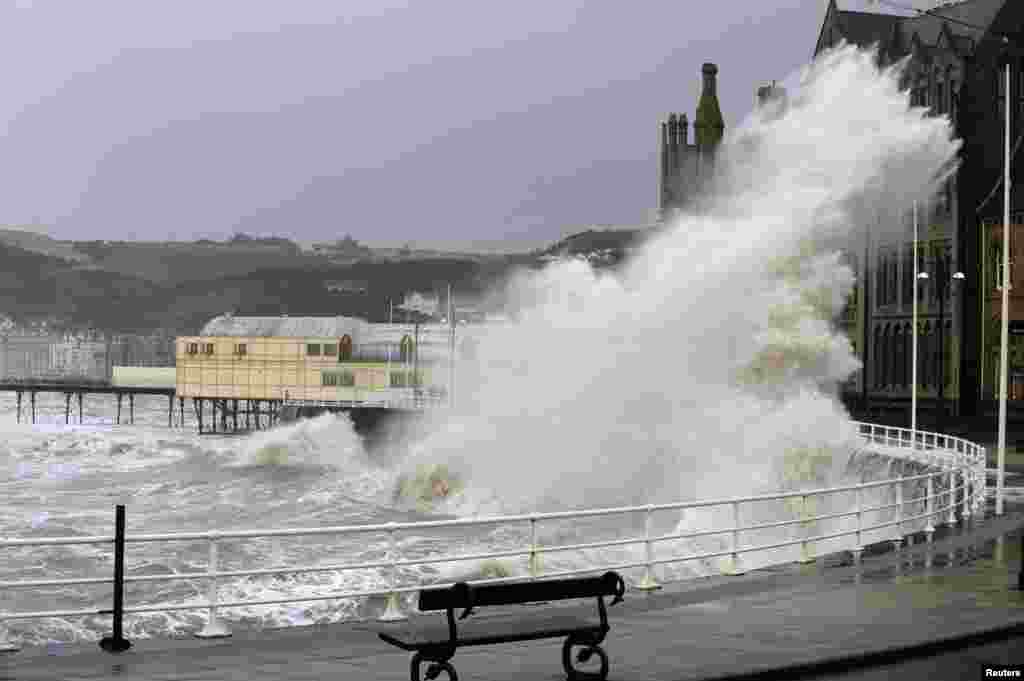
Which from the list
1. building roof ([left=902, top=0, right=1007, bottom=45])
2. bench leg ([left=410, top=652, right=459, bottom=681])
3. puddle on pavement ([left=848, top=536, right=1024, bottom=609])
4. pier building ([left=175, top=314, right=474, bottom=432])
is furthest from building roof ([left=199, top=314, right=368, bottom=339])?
bench leg ([left=410, top=652, right=459, bottom=681])

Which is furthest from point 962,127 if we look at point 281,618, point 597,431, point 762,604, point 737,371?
point 762,604

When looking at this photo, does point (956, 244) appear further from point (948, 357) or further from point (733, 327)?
point (733, 327)

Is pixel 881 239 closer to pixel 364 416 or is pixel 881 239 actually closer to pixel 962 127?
pixel 962 127

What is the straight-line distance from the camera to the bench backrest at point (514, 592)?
38.3 feet

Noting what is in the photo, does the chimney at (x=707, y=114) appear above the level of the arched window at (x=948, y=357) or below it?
above

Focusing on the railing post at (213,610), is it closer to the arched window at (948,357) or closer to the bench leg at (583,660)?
the bench leg at (583,660)

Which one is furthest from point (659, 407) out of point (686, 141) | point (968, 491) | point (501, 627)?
point (686, 141)

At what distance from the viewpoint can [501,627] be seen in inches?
478

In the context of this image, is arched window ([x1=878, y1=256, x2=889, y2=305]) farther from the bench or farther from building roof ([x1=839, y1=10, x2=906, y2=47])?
the bench

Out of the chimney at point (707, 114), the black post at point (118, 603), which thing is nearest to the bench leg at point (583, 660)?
the black post at point (118, 603)

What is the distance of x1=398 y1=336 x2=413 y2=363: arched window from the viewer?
13664 cm

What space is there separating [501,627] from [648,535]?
6.72 m

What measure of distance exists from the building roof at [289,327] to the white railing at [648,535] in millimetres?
91494

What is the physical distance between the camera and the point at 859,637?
588 inches
